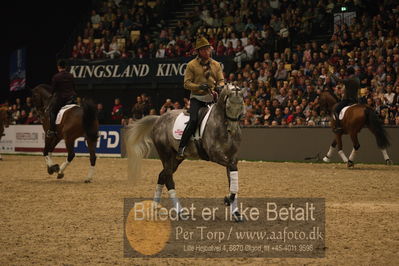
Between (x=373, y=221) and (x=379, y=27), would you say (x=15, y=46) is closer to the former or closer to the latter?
(x=379, y=27)

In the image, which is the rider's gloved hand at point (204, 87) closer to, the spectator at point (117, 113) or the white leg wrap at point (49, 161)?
the white leg wrap at point (49, 161)

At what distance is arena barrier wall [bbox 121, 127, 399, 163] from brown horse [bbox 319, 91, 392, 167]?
40.8 inches

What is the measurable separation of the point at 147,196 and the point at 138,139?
207 centimetres

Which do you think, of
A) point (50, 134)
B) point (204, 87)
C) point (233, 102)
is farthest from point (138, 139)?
point (50, 134)

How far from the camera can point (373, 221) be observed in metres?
9.84

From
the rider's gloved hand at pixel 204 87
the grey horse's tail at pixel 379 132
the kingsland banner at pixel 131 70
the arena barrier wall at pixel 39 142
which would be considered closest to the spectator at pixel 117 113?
the kingsland banner at pixel 131 70

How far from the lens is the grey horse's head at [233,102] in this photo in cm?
983

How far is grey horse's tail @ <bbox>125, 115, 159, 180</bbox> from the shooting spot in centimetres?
1155

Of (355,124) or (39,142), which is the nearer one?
(355,124)

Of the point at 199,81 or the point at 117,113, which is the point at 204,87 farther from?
the point at 117,113

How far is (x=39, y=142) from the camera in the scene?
2919cm

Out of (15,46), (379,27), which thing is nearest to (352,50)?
(379,27)

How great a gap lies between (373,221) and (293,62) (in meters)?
17.1

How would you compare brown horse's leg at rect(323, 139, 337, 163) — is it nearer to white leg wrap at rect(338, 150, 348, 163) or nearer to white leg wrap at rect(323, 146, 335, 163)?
white leg wrap at rect(323, 146, 335, 163)
